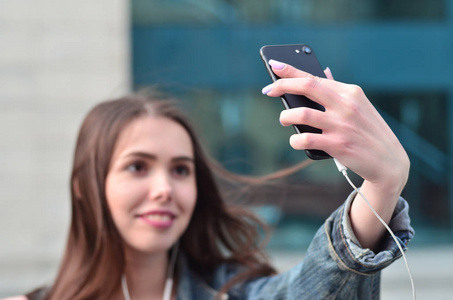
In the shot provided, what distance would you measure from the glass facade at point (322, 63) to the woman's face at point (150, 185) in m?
5.45

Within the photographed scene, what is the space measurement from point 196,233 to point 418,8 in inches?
263

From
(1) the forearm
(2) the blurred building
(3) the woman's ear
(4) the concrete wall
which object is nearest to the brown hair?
(3) the woman's ear

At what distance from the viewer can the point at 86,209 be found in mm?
2102

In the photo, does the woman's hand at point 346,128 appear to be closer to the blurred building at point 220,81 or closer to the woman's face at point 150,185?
the woman's face at point 150,185

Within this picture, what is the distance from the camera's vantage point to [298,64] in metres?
1.29

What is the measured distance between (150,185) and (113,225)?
224 millimetres

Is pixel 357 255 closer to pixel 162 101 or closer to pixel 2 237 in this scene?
pixel 162 101

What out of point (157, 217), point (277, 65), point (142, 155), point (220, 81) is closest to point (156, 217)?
point (157, 217)

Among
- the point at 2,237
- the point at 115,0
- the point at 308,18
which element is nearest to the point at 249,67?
the point at 308,18

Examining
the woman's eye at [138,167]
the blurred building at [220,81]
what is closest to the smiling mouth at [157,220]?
the woman's eye at [138,167]

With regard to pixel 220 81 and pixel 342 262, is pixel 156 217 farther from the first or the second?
pixel 220 81

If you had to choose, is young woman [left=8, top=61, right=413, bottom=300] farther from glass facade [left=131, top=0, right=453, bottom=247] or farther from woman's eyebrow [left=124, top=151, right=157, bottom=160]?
glass facade [left=131, top=0, right=453, bottom=247]

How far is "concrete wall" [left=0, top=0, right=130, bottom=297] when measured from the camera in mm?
6871

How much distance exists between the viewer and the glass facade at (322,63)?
7.62 m
